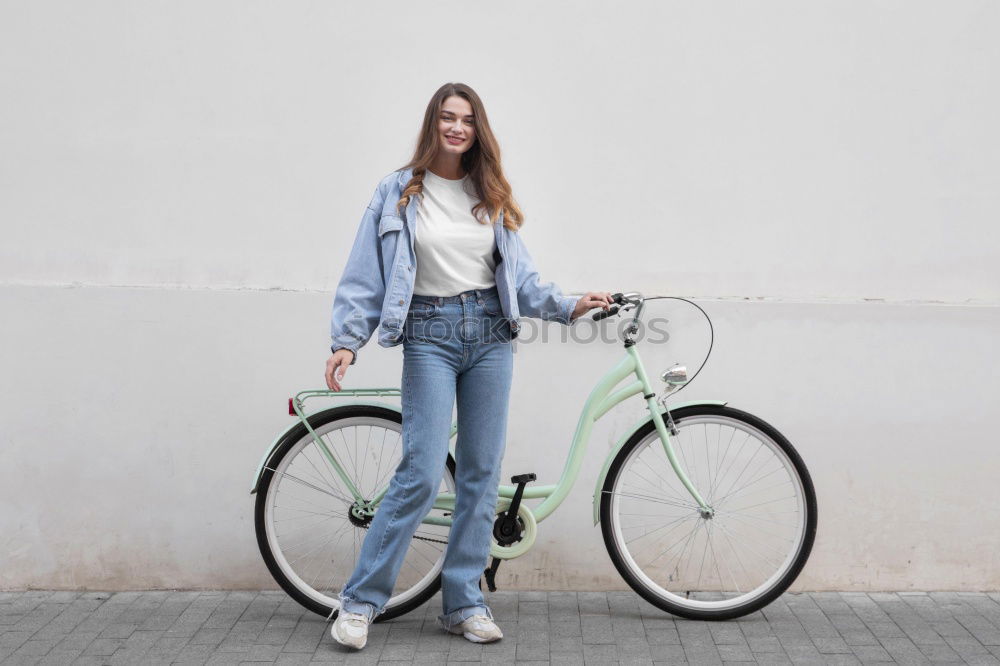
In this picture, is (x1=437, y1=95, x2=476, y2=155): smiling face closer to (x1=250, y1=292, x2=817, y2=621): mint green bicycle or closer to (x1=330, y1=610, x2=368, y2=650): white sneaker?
(x1=250, y1=292, x2=817, y2=621): mint green bicycle

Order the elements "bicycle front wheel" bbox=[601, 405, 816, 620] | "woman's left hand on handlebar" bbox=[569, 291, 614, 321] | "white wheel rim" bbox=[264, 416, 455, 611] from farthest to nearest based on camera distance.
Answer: "bicycle front wheel" bbox=[601, 405, 816, 620]
"white wheel rim" bbox=[264, 416, 455, 611]
"woman's left hand on handlebar" bbox=[569, 291, 614, 321]

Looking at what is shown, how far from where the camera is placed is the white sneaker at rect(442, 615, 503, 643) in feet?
13.0

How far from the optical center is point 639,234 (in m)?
4.62

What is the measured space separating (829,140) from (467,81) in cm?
151

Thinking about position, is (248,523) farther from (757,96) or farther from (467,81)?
(757,96)

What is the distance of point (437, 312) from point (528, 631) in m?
1.24

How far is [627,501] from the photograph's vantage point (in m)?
4.63

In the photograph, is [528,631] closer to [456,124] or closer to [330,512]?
Result: [330,512]

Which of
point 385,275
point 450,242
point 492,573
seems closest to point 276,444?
point 385,275

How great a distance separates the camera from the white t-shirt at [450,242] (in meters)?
3.82

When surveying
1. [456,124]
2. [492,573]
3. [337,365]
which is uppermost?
[456,124]

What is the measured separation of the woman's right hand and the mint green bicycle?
0.38m

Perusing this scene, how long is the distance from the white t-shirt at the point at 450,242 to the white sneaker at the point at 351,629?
1.17 metres

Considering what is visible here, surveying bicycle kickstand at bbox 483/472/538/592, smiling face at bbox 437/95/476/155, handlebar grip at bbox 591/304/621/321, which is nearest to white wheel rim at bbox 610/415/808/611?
bicycle kickstand at bbox 483/472/538/592
